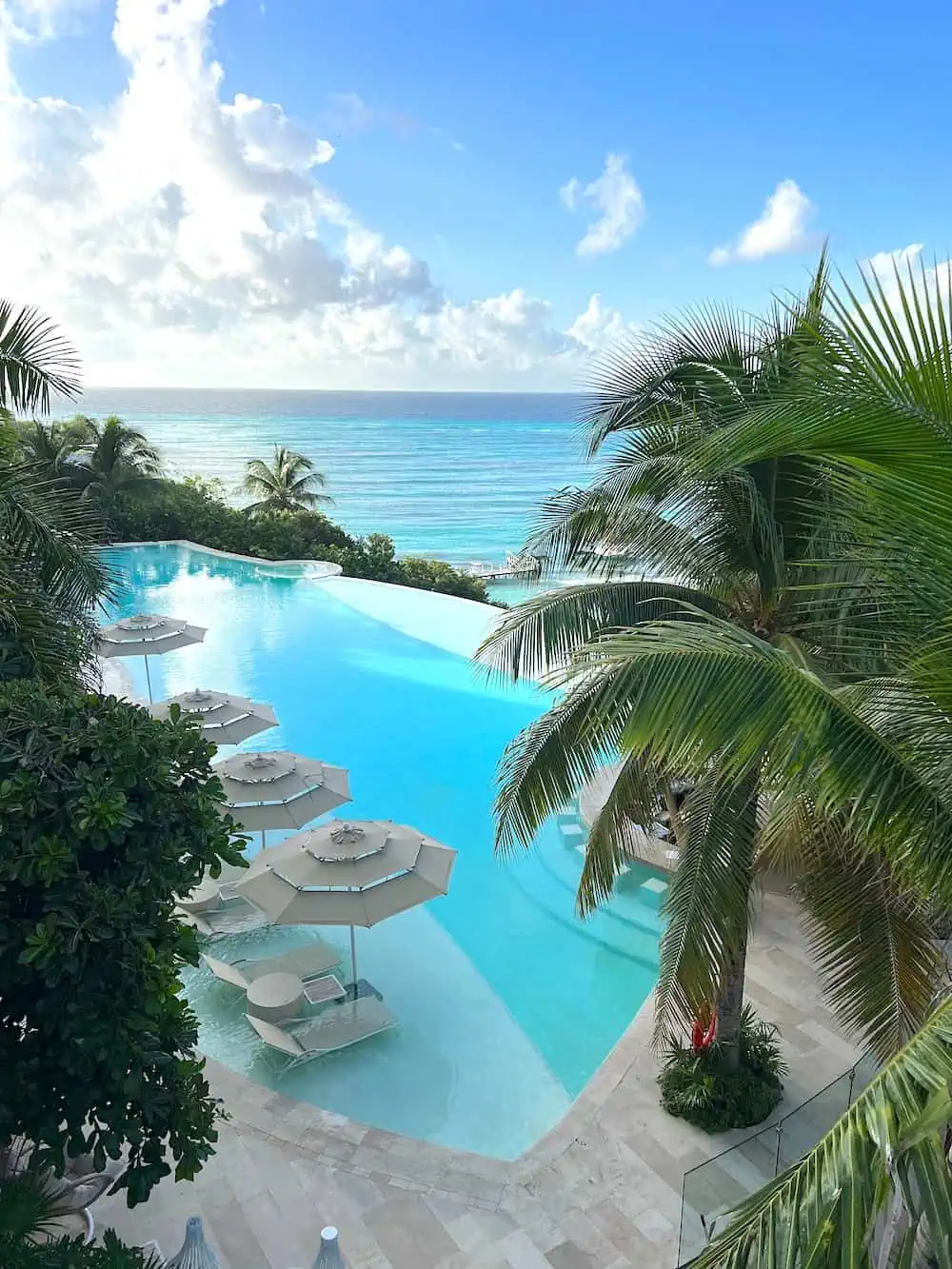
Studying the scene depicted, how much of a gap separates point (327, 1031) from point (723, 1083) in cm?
332

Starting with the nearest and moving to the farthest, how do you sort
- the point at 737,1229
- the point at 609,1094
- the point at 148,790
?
the point at 737,1229, the point at 148,790, the point at 609,1094

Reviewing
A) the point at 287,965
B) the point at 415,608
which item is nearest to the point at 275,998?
the point at 287,965

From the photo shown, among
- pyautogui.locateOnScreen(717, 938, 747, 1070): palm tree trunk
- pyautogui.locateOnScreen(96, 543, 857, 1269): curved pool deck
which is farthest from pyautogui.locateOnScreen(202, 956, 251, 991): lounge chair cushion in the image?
pyautogui.locateOnScreen(717, 938, 747, 1070): palm tree trunk

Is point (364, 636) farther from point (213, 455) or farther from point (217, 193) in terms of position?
point (213, 455)

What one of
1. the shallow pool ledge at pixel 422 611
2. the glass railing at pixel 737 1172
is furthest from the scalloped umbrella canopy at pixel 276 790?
the shallow pool ledge at pixel 422 611

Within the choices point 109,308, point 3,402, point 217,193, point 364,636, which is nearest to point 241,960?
point 3,402

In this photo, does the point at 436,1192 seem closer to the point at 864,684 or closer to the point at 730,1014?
the point at 730,1014

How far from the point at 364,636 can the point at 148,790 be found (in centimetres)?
1585

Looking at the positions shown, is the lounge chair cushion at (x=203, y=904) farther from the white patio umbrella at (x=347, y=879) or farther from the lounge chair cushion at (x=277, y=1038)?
→ the lounge chair cushion at (x=277, y=1038)

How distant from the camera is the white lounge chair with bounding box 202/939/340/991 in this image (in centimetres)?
823

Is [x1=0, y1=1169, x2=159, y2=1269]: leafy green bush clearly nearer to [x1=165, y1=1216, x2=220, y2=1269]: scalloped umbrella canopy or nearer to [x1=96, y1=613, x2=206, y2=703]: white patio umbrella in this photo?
[x1=165, y1=1216, x2=220, y2=1269]: scalloped umbrella canopy

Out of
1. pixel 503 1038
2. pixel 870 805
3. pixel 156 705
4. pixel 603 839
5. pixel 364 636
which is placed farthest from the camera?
Result: pixel 364 636

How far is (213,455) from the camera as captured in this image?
3698 inches

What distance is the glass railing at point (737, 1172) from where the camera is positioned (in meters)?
4.88
